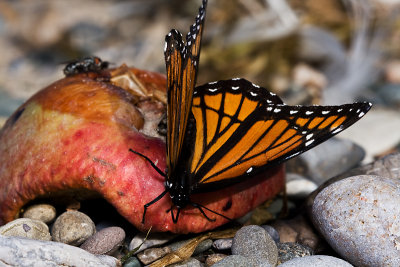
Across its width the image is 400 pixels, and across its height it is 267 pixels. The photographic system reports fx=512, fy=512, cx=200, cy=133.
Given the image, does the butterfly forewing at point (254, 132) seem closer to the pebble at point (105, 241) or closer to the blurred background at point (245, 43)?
the pebble at point (105, 241)

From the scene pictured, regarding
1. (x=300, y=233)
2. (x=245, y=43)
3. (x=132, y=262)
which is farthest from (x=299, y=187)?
(x=245, y=43)

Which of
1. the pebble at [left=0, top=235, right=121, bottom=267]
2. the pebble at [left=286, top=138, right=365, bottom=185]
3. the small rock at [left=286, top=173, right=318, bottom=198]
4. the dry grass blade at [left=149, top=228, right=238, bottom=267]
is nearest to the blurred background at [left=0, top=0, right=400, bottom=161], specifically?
the pebble at [left=286, top=138, right=365, bottom=185]

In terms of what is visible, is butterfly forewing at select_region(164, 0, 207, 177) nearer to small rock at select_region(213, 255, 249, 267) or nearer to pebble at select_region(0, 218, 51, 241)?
small rock at select_region(213, 255, 249, 267)

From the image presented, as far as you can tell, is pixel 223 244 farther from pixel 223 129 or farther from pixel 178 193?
pixel 223 129

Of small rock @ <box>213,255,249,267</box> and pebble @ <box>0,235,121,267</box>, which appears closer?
pebble @ <box>0,235,121,267</box>

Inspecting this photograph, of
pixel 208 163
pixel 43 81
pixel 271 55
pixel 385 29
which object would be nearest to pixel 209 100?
pixel 208 163

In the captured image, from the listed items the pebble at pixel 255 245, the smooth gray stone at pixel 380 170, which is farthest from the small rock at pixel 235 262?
the smooth gray stone at pixel 380 170

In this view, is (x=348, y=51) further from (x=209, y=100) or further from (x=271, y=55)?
(x=209, y=100)
